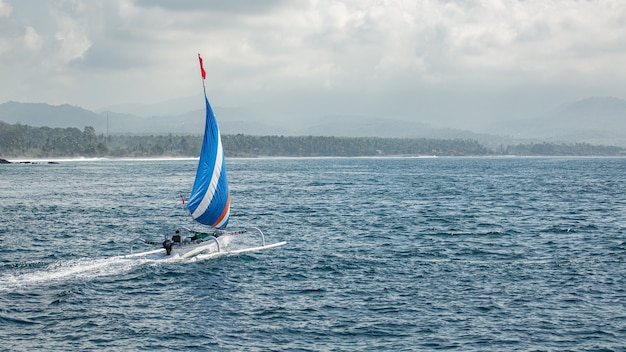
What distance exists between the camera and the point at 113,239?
5506 centimetres

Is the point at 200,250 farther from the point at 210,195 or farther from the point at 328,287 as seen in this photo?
the point at 328,287

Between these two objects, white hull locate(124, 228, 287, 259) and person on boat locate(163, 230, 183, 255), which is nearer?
person on boat locate(163, 230, 183, 255)

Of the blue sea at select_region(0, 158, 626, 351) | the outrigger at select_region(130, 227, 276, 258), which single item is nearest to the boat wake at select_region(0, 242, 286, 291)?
the blue sea at select_region(0, 158, 626, 351)

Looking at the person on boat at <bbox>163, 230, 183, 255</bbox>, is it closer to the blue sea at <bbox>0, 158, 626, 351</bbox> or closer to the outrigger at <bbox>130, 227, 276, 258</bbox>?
the outrigger at <bbox>130, 227, 276, 258</bbox>

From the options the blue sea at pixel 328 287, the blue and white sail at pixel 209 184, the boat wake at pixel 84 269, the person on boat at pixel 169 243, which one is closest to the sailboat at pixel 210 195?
the blue and white sail at pixel 209 184

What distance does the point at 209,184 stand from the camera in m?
48.3

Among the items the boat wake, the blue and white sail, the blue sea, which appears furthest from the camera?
the blue and white sail

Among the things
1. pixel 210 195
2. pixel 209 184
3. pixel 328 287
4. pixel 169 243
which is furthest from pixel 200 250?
pixel 328 287

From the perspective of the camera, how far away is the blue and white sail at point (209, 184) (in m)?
47.8

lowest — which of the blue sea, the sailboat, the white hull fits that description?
the blue sea

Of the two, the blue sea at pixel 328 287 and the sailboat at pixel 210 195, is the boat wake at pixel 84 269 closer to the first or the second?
the blue sea at pixel 328 287

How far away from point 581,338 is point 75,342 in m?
22.2

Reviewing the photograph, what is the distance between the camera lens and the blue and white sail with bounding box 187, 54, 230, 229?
157 ft

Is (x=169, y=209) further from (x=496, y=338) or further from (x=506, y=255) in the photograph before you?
(x=496, y=338)
